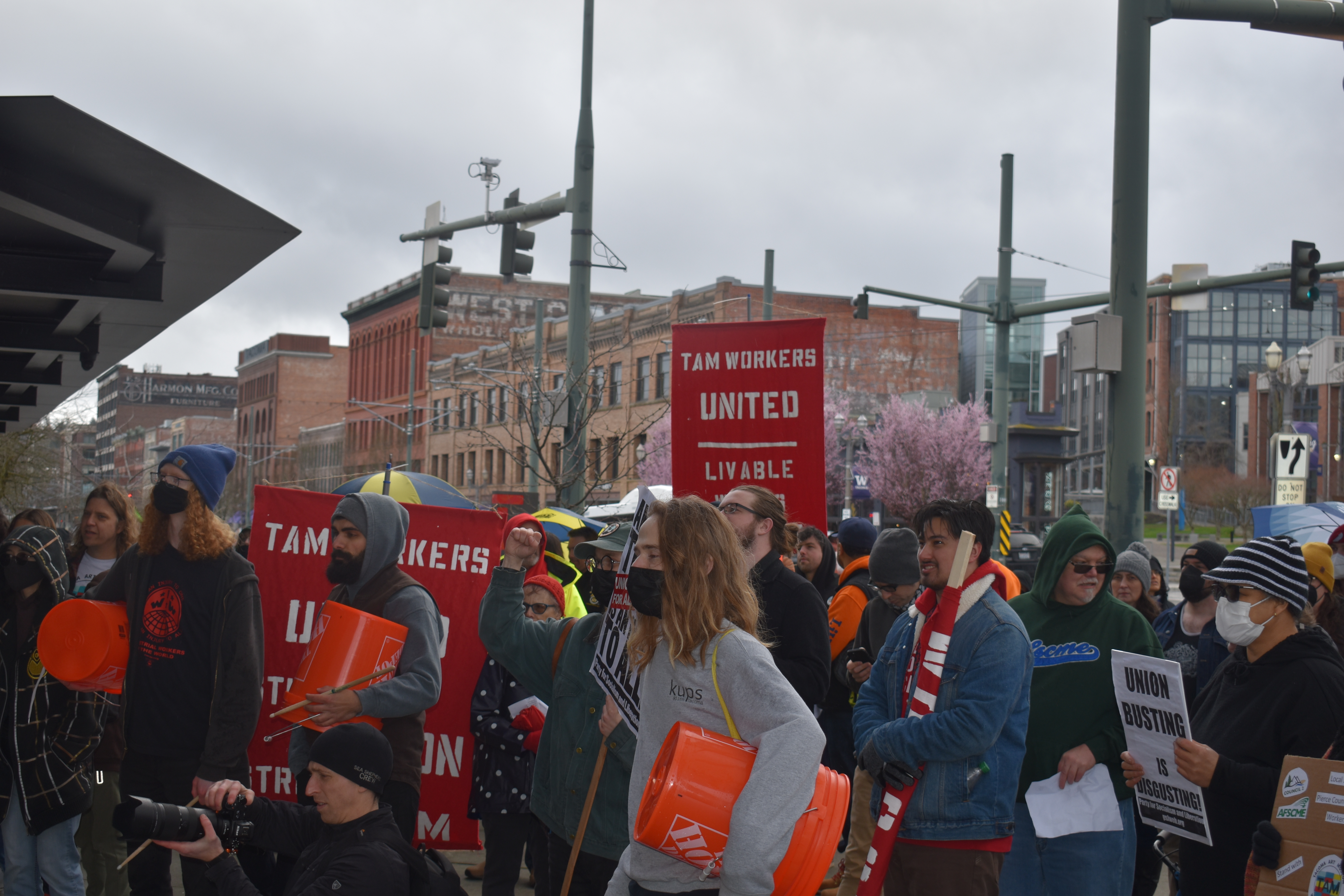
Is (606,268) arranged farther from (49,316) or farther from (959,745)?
(959,745)

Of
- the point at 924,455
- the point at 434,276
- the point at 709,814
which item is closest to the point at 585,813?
the point at 709,814

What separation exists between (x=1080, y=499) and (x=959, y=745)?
85571 mm

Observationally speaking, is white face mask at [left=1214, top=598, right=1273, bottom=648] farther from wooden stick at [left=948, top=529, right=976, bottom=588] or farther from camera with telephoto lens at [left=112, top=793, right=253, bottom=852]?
camera with telephoto lens at [left=112, top=793, right=253, bottom=852]

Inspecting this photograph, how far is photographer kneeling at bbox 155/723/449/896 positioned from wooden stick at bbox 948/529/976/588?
1.90 meters

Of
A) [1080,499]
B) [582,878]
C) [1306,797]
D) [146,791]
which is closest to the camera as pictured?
[1306,797]

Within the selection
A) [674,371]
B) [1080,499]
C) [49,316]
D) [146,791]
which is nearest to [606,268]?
[674,371]

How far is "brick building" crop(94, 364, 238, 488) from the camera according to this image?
156625 mm

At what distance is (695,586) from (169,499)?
251 centimetres

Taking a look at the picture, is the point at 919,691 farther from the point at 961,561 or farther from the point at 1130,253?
the point at 1130,253

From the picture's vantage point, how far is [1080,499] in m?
85.2

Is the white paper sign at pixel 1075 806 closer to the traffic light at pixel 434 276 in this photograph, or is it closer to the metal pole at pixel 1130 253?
the metal pole at pixel 1130 253

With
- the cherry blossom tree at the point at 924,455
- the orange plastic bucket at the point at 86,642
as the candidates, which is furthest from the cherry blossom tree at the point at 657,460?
the orange plastic bucket at the point at 86,642

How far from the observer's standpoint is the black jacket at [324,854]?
354 centimetres

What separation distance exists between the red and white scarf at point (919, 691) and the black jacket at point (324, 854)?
1.51 meters
